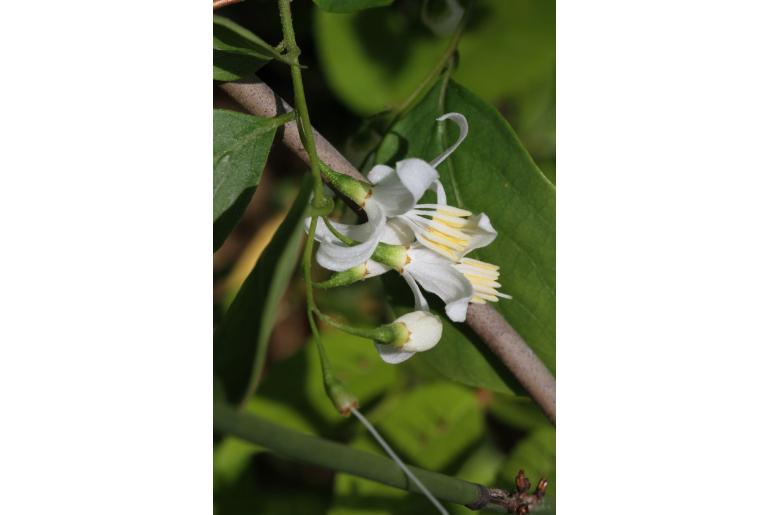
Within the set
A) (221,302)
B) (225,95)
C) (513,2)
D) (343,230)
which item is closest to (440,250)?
(343,230)

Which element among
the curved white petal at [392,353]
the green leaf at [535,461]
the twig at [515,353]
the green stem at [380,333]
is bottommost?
the green leaf at [535,461]

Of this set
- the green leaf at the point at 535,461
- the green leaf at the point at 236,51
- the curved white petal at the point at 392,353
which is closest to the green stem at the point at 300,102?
the green leaf at the point at 236,51

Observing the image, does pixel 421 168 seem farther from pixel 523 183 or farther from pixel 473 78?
pixel 473 78

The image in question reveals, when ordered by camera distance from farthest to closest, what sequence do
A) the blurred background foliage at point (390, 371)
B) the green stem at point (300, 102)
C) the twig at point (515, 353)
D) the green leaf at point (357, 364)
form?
the green leaf at point (357, 364) → the blurred background foliage at point (390, 371) → the twig at point (515, 353) → the green stem at point (300, 102)

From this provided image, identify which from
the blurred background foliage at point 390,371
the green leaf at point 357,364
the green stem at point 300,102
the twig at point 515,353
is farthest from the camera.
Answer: the green leaf at point 357,364

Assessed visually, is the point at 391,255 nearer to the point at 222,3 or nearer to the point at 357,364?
the point at 222,3

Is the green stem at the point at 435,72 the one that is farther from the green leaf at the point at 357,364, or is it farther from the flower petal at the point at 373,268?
the green leaf at the point at 357,364

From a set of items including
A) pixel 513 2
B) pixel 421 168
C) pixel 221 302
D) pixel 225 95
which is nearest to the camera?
pixel 421 168
